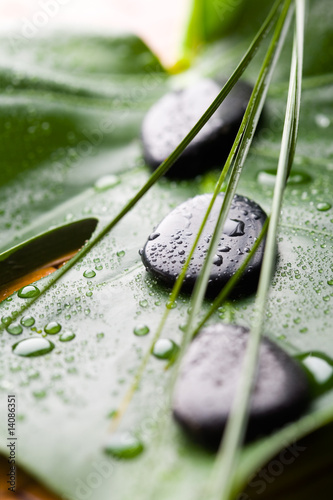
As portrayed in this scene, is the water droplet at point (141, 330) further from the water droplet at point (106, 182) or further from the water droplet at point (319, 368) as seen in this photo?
the water droplet at point (106, 182)

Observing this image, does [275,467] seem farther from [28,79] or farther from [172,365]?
[28,79]

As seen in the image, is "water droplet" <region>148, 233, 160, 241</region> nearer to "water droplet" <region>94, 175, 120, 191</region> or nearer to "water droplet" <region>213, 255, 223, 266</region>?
"water droplet" <region>213, 255, 223, 266</region>

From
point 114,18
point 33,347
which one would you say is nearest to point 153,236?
point 33,347

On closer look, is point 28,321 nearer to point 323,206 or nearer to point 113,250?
point 113,250

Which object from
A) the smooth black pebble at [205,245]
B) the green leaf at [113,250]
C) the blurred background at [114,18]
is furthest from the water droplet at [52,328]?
the blurred background at [114,18]

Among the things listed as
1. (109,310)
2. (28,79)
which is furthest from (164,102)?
(109,310)

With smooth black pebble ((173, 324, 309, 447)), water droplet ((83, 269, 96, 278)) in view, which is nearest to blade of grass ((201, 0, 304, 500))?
smooth black pebble ((173, 324, 309, 447))

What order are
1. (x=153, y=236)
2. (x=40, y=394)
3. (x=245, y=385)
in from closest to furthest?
(x=245, y=385) < (x=40, y=394) < (x=153, y=236)
